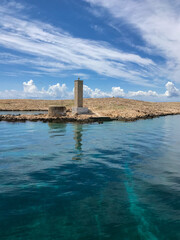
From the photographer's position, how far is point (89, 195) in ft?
26.2

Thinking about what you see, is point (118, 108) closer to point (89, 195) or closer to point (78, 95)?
point (78, 95)

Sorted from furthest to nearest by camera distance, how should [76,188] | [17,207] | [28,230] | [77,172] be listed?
[77,172] → [76,188] → [17,207] → [28,230]

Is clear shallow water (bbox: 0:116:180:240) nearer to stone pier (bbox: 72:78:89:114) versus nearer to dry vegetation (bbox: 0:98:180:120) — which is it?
stone pier (bbox: 72:78:89:114)

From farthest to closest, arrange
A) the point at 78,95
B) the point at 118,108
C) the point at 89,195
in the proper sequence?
the point at 118,108, the point at 78,95, the point at 89,195

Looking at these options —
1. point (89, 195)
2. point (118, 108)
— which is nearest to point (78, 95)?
point (118, 108)

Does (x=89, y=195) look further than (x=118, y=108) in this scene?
No

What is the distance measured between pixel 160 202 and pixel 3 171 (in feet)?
24.4

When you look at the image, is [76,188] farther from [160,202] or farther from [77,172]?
[160,202]

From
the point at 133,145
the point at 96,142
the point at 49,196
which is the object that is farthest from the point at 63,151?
the point at 49,196

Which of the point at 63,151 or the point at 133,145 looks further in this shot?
the point at 133,145

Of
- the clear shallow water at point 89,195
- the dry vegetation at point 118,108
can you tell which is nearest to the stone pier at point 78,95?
the dry vegetation at point 118,108

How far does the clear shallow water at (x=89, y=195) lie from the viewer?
19.7 feet

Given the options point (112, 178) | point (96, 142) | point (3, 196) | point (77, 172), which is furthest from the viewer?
point (96, 142)

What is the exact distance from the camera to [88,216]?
261 inches
